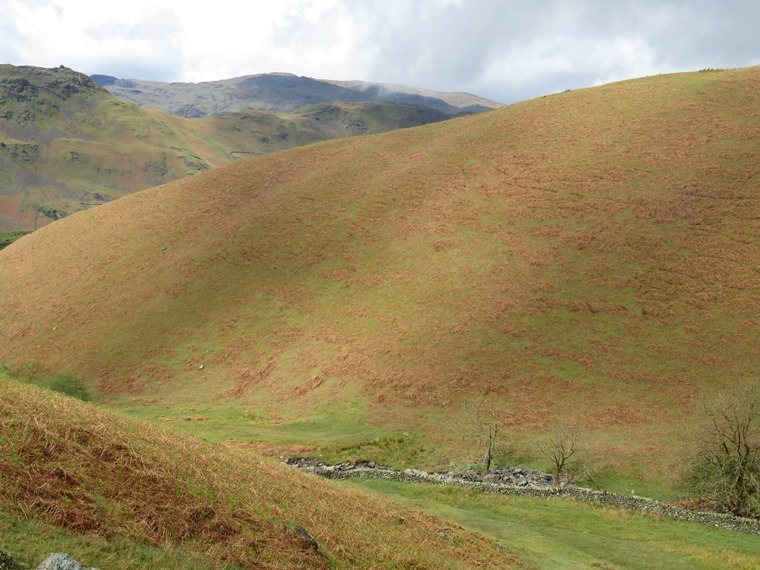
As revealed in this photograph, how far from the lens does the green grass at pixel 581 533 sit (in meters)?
26.1

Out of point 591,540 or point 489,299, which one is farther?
point 489,299

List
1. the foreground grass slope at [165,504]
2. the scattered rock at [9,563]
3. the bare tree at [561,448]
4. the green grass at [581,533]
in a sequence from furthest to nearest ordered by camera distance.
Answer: the bare tree at [561,448]
the green grass at [581,533]
the foreground grass slope at [165,504]
the scattered rock at [9,563]

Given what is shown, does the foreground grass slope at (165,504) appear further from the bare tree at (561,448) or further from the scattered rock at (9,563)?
the bare tree at (561,448)

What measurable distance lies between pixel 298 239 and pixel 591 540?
226 ft

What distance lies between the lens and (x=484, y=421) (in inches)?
1982

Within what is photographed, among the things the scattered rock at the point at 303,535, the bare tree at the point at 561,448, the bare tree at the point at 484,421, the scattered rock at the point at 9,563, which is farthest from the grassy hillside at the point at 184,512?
the bare tree at the point at 484,421

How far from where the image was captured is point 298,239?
89.4m

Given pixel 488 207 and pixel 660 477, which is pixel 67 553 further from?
pixel 488 207

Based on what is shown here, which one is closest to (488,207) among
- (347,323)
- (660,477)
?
(347,323)

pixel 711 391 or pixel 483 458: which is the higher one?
pixel 711 391

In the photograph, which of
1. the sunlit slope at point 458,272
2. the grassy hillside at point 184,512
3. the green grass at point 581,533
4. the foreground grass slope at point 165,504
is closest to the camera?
the grassy hillside at point 184,512

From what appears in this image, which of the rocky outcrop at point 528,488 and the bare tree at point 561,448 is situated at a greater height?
the bare tree at point 561,448

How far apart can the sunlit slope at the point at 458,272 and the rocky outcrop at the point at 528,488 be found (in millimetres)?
11688

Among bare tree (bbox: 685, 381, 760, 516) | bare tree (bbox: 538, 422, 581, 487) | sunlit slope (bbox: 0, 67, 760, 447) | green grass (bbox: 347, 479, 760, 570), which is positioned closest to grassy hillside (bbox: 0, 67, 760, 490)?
sunlit slope (bbox: 0, 67, 760, 447)
